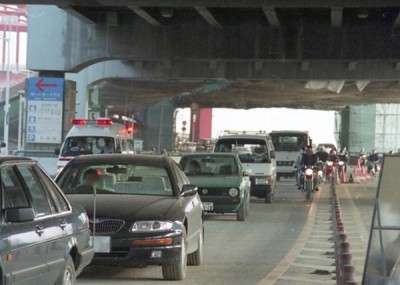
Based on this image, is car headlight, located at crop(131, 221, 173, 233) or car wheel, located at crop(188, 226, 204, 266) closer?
car headlight, located at crop(131, 221, 173, 233)

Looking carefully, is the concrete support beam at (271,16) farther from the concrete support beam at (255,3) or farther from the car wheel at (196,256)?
the car wheel at (196,256)

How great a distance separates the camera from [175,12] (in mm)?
29141

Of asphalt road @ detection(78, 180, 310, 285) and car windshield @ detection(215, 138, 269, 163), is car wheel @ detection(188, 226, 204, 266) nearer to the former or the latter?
asphalt road @ detection(78, 180, 310, 285)

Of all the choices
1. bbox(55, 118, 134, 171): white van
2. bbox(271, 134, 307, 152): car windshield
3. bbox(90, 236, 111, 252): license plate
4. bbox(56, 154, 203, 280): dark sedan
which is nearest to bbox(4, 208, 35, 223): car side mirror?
bbox(56, 154, 203, 280): dark sedan

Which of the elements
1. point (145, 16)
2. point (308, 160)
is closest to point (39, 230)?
point (145, 16)

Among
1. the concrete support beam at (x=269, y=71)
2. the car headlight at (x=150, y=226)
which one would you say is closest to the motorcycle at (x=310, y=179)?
the concrete support beam at (x=269, y=71)

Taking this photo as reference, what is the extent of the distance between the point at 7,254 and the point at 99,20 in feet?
77.0

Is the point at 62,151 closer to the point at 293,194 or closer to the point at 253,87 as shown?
the point at 293,194

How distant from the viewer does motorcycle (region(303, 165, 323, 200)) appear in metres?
31.9

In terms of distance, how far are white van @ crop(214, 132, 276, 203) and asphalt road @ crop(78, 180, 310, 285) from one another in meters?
1.48

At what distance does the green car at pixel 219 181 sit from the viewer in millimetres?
22062

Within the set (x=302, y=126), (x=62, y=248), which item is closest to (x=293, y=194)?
(x=62, y=248)

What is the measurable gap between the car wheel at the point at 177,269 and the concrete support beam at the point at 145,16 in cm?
1393

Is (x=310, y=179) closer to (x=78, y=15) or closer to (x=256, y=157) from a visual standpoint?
(x=256, y=157)
